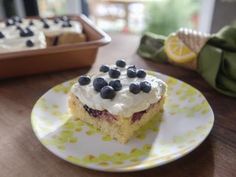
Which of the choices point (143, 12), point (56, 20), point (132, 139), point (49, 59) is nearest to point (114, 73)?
point (132, 139)

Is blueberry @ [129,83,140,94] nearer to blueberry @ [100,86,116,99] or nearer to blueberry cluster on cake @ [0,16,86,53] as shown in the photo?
blueberry @ [100,86,116,99]

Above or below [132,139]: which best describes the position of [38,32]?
above

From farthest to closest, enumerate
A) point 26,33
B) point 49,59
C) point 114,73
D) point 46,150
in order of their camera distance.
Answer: point 26,33 < point 49,59 < point 114,73 < point 46,150

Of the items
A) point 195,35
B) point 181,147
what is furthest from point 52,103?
point 195,35

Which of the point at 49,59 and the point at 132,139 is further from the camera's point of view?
the point at 49,59

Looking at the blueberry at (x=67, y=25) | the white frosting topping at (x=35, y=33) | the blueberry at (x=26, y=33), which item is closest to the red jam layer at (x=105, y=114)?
the white frosting topping at (x=35, y=33)

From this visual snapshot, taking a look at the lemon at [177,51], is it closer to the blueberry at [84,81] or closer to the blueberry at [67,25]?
the blueberry at [84,81]

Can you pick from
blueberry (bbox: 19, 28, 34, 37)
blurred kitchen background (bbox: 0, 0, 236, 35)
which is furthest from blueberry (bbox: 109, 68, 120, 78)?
blurred kitchen background (bbox: 0, 0, 236, 35)

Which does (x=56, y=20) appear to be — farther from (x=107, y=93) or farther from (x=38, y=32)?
(x=107, y=93)
